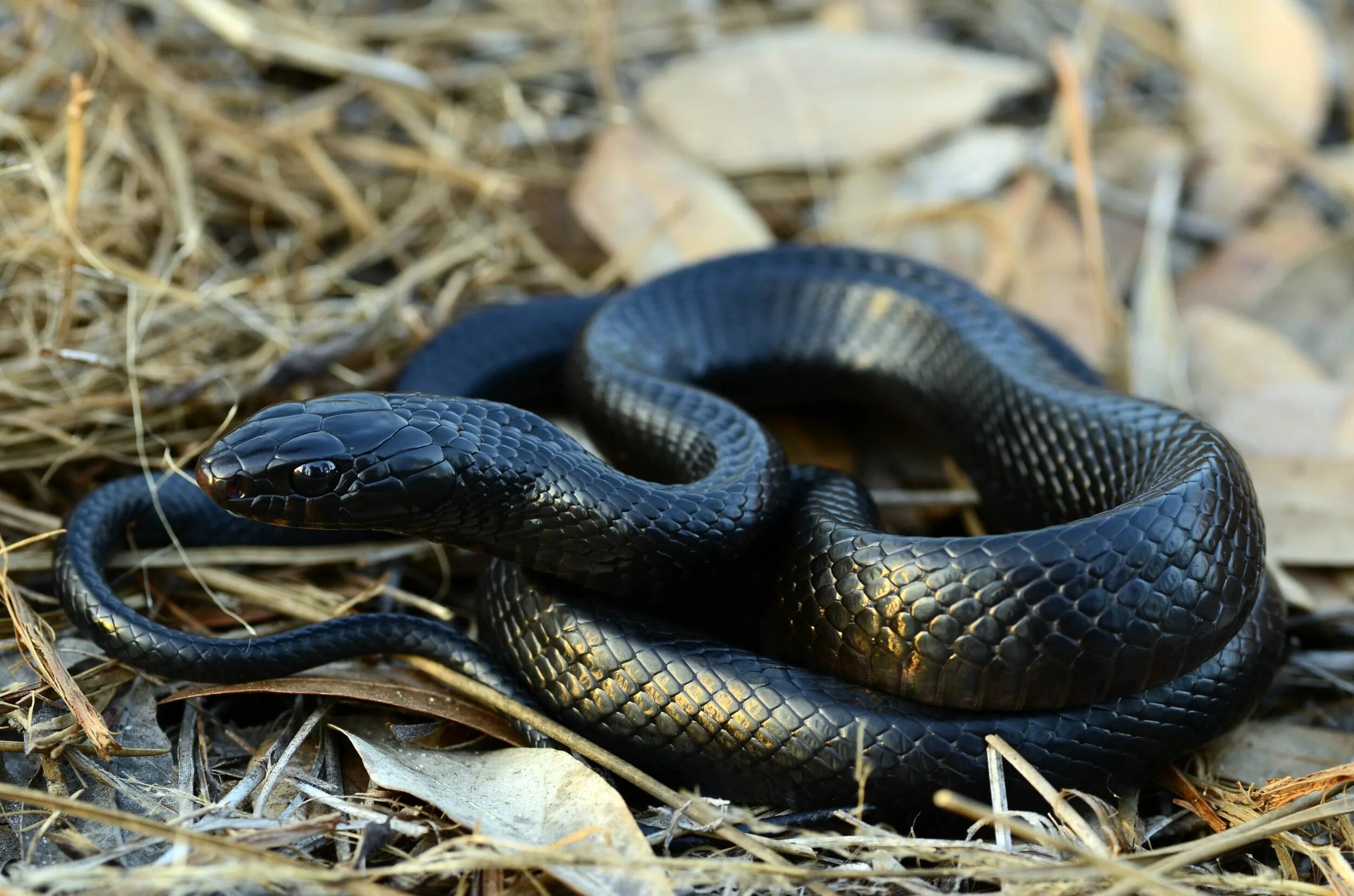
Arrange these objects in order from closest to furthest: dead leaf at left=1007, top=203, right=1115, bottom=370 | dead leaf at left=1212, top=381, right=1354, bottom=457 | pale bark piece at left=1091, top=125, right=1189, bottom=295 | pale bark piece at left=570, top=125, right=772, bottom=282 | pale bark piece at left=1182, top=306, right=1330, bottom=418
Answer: dead leaf at left=1212, top=381, right=1354, bottom=457 → pale bark piece at left=1182, top=306, right=1330, bottom=418 → dead leaf at left=1007, top=203, right=1115, bottom=370 → pale bark piece at left=570, top=125, right=772, bottom=282 → pale bark piece at left=1091, top=125, right=1189, bottom=295

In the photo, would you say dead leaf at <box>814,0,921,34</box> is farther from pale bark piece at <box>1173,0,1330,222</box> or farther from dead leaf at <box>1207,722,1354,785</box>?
dead leaf at <box>1207,722,1354,785</box>

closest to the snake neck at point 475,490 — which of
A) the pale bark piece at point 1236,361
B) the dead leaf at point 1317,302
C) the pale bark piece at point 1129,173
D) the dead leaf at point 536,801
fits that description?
the dead leaf at point 536,801

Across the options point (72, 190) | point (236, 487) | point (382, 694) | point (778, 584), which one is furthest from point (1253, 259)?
point (72, 190)

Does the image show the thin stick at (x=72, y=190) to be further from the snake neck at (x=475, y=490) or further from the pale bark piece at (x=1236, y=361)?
the pale bark piece at (x=1236, y=361)

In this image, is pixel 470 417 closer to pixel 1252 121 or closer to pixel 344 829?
pixel 344 829

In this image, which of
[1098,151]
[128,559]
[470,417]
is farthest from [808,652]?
[1098,151]

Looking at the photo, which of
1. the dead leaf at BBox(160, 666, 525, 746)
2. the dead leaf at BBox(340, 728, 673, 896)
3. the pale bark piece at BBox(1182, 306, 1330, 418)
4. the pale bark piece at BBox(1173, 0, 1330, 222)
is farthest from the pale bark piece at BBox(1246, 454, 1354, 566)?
the dead leaf at BBox(160, 666, 525, 746)

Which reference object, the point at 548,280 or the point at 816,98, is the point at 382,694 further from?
the point at 816,98
